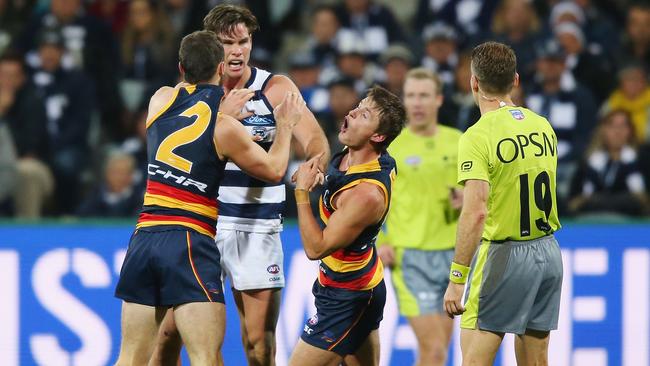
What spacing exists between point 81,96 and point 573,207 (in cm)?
559

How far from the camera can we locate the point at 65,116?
13.3 meters

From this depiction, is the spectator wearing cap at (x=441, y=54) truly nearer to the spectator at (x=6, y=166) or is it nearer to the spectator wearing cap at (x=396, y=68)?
the spectator wearing cap at (x=396, y=68)

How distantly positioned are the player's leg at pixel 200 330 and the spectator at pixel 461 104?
139 inches

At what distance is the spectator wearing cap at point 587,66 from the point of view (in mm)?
13516

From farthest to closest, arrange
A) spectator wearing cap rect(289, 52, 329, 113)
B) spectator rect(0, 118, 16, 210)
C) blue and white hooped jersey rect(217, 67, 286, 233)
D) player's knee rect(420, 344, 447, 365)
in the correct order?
spectator wearing cap rect(289, 52, 329, 113), spectator rect(0, 118, 16, 210), player's knee rect(420, 344, 447, 365), blue and white hooped jersey rect(217, 67, 286, 233)

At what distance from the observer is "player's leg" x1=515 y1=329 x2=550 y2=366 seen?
7125mm

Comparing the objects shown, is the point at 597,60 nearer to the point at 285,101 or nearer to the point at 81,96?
the point at 81,96

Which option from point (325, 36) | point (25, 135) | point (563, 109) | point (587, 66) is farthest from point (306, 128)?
point (587, 66)

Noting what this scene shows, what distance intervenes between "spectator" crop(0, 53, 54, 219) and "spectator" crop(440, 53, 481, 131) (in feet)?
14.3

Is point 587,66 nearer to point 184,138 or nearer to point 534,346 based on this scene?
point 534,346

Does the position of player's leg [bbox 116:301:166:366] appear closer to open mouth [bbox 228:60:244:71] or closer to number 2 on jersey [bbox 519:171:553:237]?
open mouth [bbox 228:60:244:71]

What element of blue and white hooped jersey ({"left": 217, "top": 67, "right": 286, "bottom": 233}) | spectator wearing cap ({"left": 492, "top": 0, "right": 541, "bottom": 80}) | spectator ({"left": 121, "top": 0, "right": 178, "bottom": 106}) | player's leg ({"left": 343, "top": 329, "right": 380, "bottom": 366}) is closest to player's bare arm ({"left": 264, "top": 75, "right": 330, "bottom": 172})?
blue and white hooped jersey ({"left": 217, "top": 67, "right": 286, "bottom": 233})

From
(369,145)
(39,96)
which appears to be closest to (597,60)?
(39,96)

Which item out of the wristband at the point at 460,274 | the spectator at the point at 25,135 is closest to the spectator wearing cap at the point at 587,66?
the spectator at the point at 25,135
